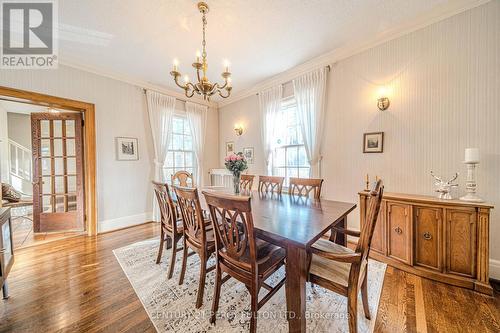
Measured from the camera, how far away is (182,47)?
2.66 m

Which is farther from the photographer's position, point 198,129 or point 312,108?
point 198,129

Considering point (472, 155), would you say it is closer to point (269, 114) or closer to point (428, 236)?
point (428, 236)

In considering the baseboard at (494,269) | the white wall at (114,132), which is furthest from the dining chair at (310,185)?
the white wall at (114,132)

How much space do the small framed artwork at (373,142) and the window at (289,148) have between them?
976mm

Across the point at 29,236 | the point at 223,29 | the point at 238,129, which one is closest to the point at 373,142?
the point at 223,29

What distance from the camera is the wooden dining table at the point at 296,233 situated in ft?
3.56

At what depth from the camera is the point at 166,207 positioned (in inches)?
83.7

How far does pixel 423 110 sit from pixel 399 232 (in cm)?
149

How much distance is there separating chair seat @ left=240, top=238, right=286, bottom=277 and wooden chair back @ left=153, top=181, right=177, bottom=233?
962 mm

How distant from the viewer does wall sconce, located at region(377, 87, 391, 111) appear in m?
2.46

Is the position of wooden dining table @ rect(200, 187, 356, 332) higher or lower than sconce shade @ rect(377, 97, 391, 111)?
lower

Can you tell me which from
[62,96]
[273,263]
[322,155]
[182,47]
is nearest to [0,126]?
[62,96]

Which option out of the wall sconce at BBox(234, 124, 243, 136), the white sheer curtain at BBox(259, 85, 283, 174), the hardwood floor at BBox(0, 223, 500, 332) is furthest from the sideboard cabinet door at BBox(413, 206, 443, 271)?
the wall sconce at BBox(234, 124, 243, 136)

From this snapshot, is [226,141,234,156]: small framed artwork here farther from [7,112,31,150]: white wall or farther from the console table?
[7,112,31,150]: white wall
